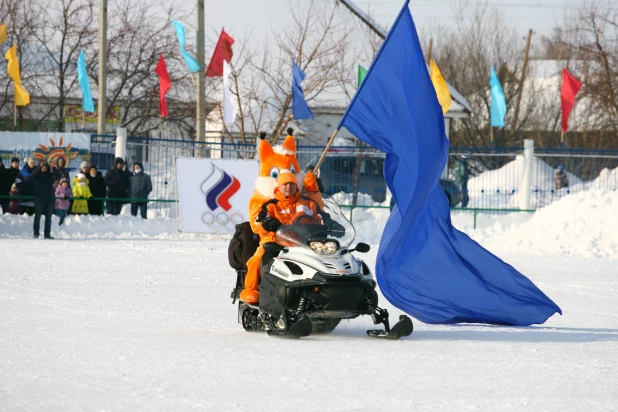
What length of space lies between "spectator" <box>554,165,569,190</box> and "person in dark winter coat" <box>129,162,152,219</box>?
955 centimetres

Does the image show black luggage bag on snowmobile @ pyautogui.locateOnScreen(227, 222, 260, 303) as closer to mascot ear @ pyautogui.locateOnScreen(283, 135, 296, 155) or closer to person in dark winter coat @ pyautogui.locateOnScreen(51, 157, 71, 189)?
mascot ear @ pyautogui.locateOnScreen(283, 135, 296, 155)

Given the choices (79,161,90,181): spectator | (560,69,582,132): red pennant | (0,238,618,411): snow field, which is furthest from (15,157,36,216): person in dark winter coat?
(560,69,582,132): red pennant

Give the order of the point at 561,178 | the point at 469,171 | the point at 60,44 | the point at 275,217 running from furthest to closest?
the point at 60,44 < the point at 469,171 < the point at 561,178 < the point at 275,217

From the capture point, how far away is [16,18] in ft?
121

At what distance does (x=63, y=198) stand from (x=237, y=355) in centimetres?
1573

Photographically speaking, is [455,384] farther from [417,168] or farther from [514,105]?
[514,105]

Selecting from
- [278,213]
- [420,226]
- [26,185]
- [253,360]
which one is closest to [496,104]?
[26,185]

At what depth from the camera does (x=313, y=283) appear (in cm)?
883

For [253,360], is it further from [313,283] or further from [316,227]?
[316,227]

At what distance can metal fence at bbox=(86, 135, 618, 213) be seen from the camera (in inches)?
997

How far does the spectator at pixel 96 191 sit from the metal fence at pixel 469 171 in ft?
5.26

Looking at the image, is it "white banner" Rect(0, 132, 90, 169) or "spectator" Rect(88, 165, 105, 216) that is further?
"white banner" Rect(0, 132, 90, 169)

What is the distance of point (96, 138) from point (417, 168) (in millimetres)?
17085

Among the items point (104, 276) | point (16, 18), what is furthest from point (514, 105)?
point (104, 276)
